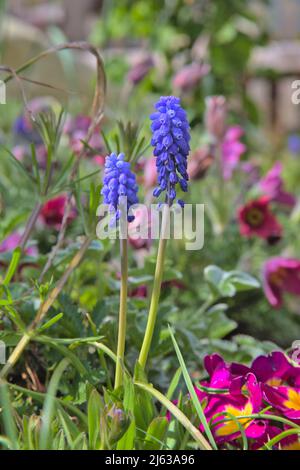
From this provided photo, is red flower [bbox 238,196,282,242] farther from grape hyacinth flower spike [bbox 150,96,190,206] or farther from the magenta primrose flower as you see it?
grape hyacinth flower spike [bbox 150,96,190,206]

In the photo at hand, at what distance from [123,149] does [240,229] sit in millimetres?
877

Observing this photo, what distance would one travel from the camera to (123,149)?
0.94 m

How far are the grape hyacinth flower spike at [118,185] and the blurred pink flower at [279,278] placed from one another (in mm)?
739

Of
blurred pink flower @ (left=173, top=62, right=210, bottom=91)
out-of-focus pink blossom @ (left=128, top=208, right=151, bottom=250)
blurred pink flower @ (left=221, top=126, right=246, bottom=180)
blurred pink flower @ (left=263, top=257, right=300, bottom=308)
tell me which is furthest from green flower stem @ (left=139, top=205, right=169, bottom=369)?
blurred pink flower @ (left=173, top=62, right=210, bottom=91)

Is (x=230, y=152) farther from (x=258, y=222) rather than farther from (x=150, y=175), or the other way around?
(x=150, y=175)

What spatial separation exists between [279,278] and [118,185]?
82cm

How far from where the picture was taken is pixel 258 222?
67.1 inches

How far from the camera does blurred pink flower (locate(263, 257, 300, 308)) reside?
1.47 metres

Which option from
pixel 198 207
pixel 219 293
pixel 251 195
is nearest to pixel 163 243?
pixel 219 293

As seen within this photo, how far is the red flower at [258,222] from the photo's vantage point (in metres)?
1.70

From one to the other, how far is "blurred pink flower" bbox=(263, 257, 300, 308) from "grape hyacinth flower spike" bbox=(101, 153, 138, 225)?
2.42ft

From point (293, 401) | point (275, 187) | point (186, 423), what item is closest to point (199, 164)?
point (275, 187)

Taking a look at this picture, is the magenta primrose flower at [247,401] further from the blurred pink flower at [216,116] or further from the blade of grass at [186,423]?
the blurred pink flower at [216,116]

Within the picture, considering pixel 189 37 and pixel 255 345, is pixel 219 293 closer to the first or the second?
pixel 255 345
